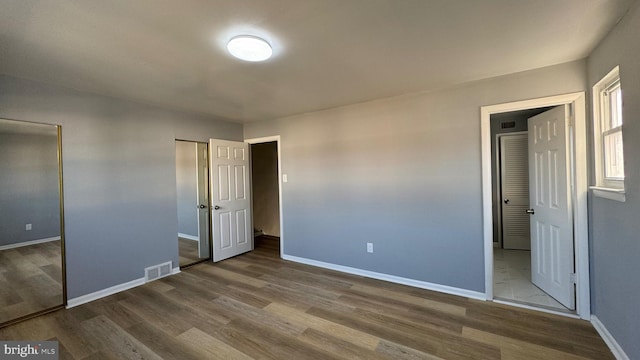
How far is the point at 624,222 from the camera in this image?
5.53 ft

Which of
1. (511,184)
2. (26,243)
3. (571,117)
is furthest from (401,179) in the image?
(26,243)

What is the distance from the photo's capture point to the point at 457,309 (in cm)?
251

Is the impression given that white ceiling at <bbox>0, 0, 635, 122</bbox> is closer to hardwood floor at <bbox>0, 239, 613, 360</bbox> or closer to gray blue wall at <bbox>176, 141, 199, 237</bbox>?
gray blue wall at <bbox>176, 141, 199, 237</bbox>

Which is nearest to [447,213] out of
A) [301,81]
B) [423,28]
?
[423,28]

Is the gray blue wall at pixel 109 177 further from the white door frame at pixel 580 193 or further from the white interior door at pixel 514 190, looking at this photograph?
the white interior door at pixel 514 190

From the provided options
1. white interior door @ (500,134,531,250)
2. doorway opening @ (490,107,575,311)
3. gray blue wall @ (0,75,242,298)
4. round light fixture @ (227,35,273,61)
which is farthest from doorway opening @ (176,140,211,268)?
white interior door @ (500,134,531,250)

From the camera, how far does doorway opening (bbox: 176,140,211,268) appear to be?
4.16 metres

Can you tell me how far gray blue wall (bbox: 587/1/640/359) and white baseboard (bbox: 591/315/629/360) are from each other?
0.14ft

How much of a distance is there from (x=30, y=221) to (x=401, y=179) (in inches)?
153

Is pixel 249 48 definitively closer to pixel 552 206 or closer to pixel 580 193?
pixel 580 193

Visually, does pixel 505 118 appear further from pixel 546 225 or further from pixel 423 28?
pixel 423 28

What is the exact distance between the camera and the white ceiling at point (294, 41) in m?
1.49

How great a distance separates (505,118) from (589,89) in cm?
237

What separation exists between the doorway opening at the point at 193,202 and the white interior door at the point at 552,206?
4.36 m
